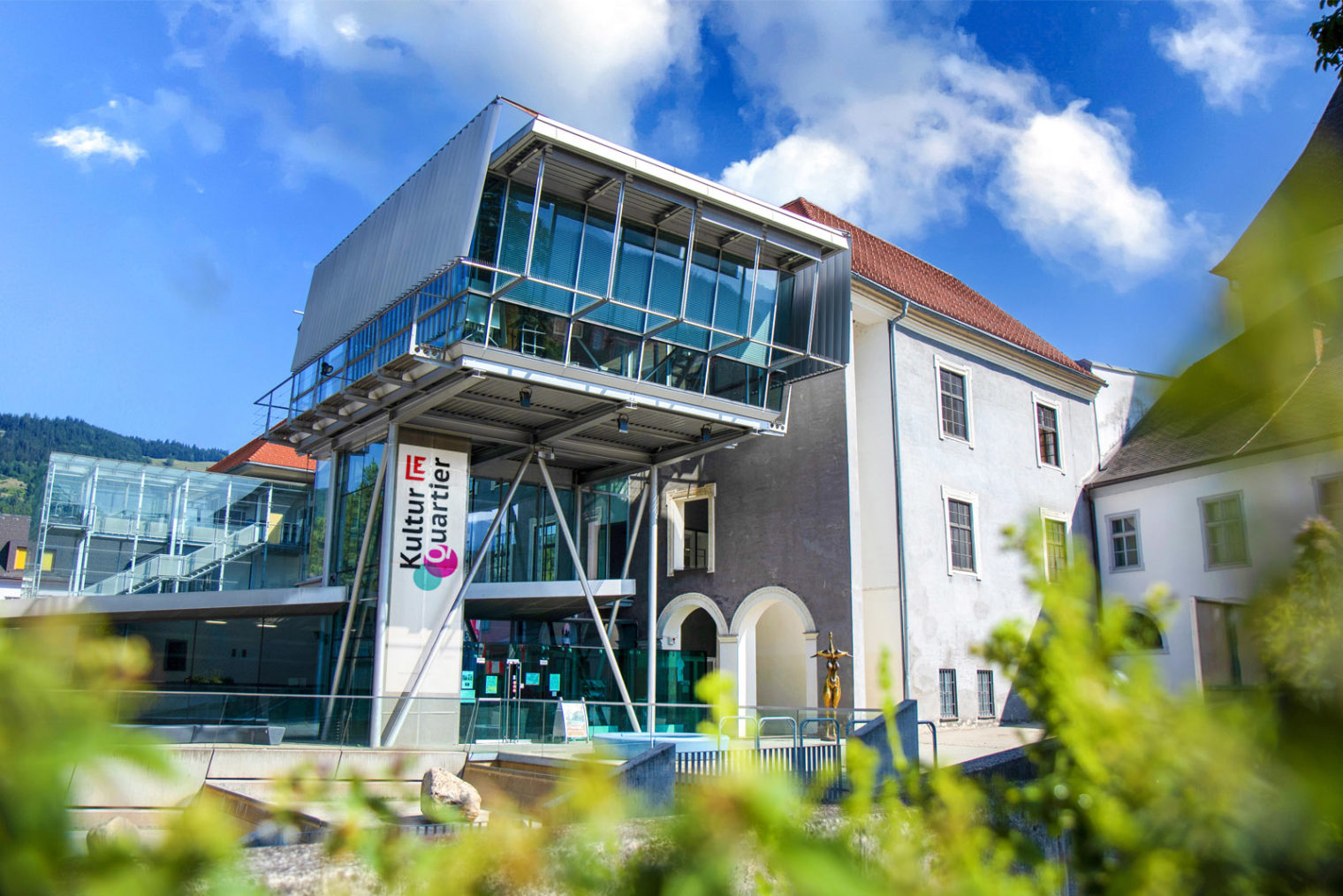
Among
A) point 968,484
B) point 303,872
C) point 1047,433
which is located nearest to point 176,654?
point 968,484

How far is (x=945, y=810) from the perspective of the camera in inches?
49.7

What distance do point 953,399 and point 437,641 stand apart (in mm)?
15547

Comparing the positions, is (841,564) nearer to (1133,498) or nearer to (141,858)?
(1133,498)

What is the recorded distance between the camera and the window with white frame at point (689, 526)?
29609mm

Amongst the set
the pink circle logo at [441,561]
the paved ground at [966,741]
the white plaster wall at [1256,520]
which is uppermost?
the pink circle logo at [441,561]

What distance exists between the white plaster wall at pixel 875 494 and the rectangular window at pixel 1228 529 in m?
23.8

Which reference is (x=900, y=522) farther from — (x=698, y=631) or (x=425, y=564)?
(x=425, y=564)

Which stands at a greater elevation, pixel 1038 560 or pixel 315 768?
pixel 1038 560

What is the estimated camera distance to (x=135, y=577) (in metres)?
28.4

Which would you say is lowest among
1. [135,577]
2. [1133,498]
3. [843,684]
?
[843,684]

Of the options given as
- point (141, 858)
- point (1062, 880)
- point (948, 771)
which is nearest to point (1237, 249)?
point (948, 771)

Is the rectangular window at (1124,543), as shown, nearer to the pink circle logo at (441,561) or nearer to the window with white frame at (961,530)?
the window with white frame at (961,530)

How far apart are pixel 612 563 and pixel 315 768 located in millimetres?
29929

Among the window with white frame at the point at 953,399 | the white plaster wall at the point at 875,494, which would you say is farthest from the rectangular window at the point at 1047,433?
the white plaster wall at the point at 875,494
